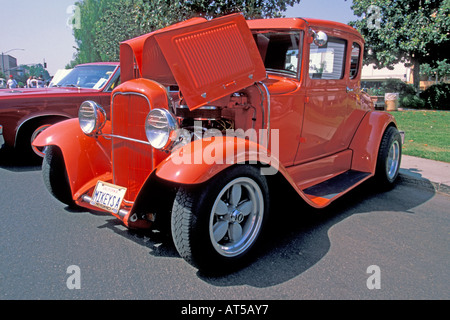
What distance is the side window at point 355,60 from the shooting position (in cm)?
428

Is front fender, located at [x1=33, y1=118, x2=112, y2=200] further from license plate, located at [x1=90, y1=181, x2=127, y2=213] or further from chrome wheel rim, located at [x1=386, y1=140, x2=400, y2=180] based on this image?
chrome wheel rim, located at [x1=386, y1=140, x2=400, y2=180]

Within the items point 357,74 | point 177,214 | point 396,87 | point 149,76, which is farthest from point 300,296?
point 396,87

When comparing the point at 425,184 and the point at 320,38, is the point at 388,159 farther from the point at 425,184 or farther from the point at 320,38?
the point at 320,38

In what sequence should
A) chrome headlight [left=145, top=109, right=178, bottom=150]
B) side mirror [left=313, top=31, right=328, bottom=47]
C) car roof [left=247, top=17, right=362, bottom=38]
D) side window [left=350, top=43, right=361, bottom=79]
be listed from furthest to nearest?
side window [left=350, top=43, right=361, bottom=79] → car roof [left=247, top=17, right=362, bottom=38] → side mirror [left=313, top=31, right=328, bottom=47] → chrome headlight [left=145, top=109, right=178, bottom=150]

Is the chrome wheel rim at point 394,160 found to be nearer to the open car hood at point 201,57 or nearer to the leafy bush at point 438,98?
the open car hood at point 201,57

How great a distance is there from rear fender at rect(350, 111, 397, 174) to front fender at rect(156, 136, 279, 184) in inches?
88.2

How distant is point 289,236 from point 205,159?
1.35 meters

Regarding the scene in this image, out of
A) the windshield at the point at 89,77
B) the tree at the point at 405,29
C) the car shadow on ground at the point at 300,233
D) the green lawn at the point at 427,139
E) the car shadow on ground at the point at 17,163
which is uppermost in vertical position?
the tree at the point at 405,29

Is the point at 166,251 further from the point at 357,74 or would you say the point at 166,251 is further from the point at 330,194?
the point at 357,74

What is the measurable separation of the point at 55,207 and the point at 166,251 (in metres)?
1.69

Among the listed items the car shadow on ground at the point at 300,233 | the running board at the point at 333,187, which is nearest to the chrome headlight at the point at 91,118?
the car shadow on ground at the point at 300,233

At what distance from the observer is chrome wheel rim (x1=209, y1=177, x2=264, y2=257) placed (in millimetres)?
2600

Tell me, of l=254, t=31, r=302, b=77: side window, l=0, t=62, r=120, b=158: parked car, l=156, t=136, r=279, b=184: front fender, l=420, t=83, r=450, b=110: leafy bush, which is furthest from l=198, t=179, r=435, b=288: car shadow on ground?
l=420, t=83, r=450, b=110: leafy bush

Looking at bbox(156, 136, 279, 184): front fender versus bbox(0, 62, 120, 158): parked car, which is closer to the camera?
bbox(156, 136, 279, 184): front fender
